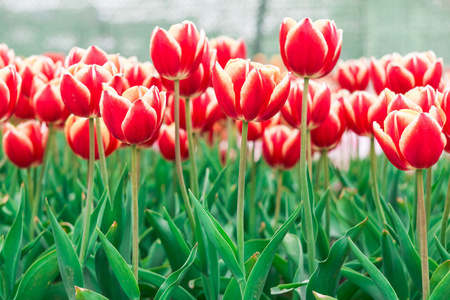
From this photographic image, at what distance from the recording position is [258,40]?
262 inches

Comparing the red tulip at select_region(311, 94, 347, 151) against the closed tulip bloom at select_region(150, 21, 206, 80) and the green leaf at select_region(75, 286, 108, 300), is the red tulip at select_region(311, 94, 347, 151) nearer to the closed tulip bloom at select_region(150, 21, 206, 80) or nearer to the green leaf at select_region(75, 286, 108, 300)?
the closed tulip bloom at select_region(150, 21, 206, 80)

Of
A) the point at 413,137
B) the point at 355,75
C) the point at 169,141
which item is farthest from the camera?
the point at 355,75

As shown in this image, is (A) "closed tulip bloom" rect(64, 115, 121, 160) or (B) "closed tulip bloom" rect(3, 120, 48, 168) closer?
(A) "closed tulip bloom" rect(64, 115, 121, 160)

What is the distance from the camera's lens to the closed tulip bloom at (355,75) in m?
1.43

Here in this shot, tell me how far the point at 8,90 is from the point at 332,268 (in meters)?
0.66

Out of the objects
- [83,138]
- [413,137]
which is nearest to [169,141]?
[83,138]

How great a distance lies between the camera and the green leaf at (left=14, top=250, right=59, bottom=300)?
84cm

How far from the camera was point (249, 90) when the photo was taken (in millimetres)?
721

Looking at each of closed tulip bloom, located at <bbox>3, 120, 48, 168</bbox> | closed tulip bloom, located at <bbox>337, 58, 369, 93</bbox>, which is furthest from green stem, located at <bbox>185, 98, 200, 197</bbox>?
closed tulip bloom, located at <bbox>337, 58, 369, 93</bbox>

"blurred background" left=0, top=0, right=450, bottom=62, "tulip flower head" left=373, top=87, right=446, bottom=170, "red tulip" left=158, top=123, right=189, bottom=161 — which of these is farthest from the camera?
"blurred background" left=0, top=0, right=450, bottom=62

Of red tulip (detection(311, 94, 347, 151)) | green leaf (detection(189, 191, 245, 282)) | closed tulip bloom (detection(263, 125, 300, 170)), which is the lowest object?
green leaf (detection(189, 191, 245, 282))

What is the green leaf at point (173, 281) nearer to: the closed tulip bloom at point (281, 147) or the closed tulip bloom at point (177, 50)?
the closed tulip bloom at point (177, 50)

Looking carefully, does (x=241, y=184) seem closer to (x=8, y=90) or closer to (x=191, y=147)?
(x=191, y=147)

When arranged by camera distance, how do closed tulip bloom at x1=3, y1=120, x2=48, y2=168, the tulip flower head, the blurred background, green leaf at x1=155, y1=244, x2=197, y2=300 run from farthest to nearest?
the blurred background < closed tulip bloom at x1=3, y1=120, x2=48, y2=168 < green leaf at x1=155, y1=244, x2=197, y2=300 < the tulip flower head
